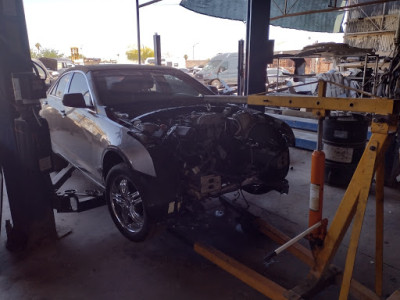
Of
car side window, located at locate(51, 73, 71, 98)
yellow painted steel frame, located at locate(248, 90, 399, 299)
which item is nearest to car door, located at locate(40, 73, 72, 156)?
car side window, located at locate(51, 73, 71, 98)

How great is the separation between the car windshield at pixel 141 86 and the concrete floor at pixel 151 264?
136 cm

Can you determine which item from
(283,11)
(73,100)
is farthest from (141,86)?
(283,11)

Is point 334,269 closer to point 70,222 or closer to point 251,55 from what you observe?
point 70,222

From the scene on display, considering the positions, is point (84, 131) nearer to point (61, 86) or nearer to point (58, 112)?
point (58, 112)

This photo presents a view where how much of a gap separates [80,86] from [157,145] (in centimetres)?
166

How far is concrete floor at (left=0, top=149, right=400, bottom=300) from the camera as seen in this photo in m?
2.33

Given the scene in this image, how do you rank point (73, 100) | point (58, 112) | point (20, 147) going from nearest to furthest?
point (20, 147) → point (73, 100) → point (58, 112)

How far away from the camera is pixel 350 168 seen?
4.24 m

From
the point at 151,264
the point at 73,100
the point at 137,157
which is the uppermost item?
the point at 73,100

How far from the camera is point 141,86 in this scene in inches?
143

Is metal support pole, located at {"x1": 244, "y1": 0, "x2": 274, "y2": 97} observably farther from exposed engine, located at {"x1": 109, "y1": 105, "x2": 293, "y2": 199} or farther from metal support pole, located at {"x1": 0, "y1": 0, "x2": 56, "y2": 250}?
metal support pole, located at {"x1": 0, "y1": 0, "x2": 56, "y2": 250}

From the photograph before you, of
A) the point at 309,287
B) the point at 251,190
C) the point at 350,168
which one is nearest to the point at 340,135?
the point at 350,168

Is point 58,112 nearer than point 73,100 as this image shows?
No

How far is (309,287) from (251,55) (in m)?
3.97
